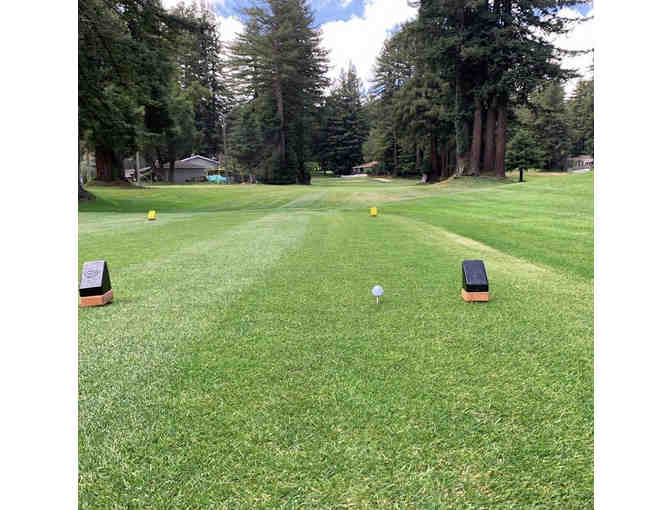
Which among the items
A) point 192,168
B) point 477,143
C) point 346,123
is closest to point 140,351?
point 477,143

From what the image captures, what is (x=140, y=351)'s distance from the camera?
252 cm

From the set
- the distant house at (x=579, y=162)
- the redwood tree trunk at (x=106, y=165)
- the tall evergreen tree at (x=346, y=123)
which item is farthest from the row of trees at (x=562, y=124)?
the redwood tree trunk at (x=106, y=165)

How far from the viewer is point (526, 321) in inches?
117

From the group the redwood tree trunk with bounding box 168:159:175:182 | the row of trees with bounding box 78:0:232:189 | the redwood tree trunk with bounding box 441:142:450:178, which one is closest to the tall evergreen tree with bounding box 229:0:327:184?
the redwood tree trunk with bounding box 441:142:450:178

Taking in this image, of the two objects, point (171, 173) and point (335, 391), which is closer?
point (335, 391)

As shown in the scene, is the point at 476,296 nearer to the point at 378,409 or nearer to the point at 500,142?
the point at 378,409

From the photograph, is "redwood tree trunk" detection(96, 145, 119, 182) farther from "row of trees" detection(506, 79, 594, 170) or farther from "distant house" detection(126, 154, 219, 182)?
"row of trees" detection(506, 79, 594, 170)

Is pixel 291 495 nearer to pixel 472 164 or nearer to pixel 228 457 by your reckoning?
pixel 228 457

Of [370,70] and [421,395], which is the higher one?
[370,70]

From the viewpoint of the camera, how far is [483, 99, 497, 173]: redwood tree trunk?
27797mm

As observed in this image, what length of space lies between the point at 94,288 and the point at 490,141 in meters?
28.6

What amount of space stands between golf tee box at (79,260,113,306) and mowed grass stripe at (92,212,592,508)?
1098mm

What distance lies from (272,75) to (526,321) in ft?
137
